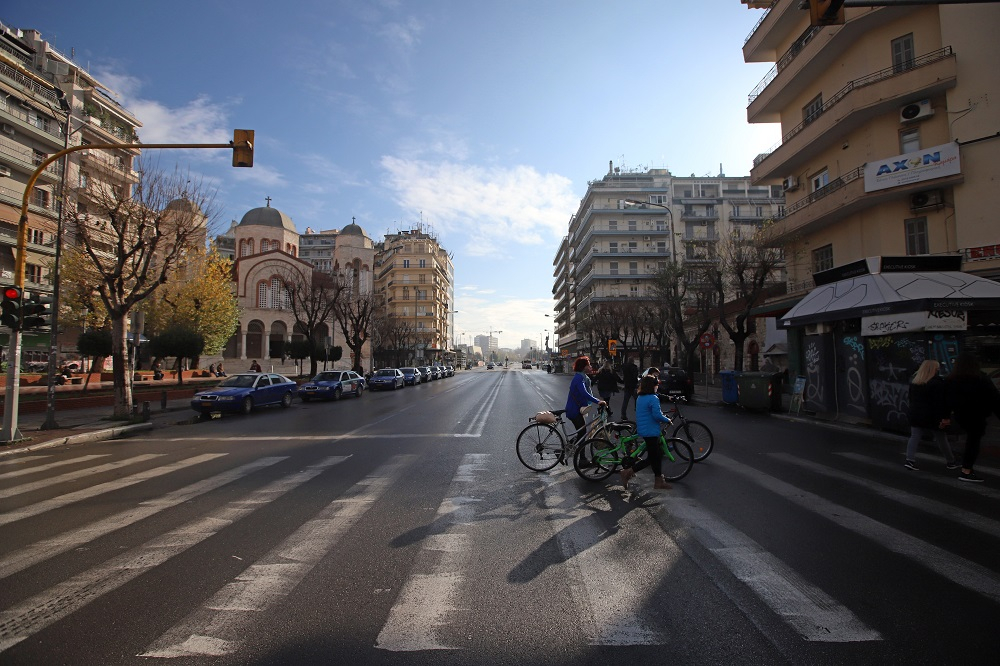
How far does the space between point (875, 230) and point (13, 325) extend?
85.2ft

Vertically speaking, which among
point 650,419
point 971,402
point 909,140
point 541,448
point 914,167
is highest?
point 909,140

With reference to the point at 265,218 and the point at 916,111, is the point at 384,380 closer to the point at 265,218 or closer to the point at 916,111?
the point at 916,111

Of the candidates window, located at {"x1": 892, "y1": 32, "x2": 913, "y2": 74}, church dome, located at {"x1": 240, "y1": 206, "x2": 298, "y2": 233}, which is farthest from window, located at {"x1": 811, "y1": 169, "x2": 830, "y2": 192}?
church dome, located at {"x1": 240, "y1": 206, "x2": 298, "y2": 233}

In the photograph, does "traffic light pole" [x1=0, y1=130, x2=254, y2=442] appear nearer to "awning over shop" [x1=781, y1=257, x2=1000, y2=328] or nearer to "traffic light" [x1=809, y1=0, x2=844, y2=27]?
"traffic light" [x1=809, y1=0, x2=844, y2=27]

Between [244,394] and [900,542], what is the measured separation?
19090mm

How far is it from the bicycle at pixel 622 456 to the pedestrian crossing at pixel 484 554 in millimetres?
282

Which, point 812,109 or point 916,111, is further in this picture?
point 812,109

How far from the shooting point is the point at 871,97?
61.0ft

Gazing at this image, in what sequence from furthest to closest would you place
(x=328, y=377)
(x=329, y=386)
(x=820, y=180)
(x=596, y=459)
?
(x=328, y=377) → (x=329, y=386) → (x=820, y=180) → (x=596, y=459)

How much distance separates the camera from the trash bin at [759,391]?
1695 cm

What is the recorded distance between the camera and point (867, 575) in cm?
415

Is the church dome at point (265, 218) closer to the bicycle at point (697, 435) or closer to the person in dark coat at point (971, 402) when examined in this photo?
the bicycle at point (697, 435)

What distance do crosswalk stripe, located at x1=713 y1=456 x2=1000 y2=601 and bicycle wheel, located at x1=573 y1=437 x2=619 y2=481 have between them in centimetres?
199

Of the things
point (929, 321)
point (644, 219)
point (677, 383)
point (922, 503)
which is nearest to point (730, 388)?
point (677, 383)
